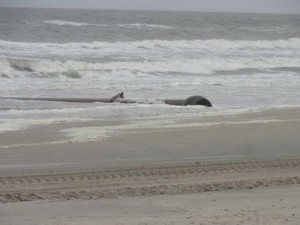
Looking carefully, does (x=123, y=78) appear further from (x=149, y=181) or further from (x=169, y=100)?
(x=149, y=181)

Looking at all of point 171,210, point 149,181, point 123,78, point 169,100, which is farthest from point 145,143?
point 123,78

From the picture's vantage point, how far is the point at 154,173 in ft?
23.0

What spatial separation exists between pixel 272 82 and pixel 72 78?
648 cm

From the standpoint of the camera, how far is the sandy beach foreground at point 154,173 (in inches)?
207

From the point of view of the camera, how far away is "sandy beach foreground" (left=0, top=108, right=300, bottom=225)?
17.3 feet

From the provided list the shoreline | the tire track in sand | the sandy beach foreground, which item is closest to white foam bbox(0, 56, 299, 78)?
the shoreline

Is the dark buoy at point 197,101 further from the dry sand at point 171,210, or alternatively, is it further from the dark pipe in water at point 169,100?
the dry sand at point 171,210

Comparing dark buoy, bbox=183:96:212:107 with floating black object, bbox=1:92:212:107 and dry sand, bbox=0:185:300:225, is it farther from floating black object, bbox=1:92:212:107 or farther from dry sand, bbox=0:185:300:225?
dry sand, bbox=0:185:300:225

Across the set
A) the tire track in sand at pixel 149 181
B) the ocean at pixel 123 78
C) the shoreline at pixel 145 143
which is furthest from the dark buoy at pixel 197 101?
the tire track in sand at pixel 149 181

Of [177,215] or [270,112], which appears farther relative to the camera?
[270,112]

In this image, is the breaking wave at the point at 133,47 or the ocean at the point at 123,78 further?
the breaking wave at the point at 133,47

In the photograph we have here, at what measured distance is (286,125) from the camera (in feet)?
35.3

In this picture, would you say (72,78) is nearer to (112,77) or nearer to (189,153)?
(112,77)

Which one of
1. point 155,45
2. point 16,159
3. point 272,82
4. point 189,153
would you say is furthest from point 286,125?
point 155,45
